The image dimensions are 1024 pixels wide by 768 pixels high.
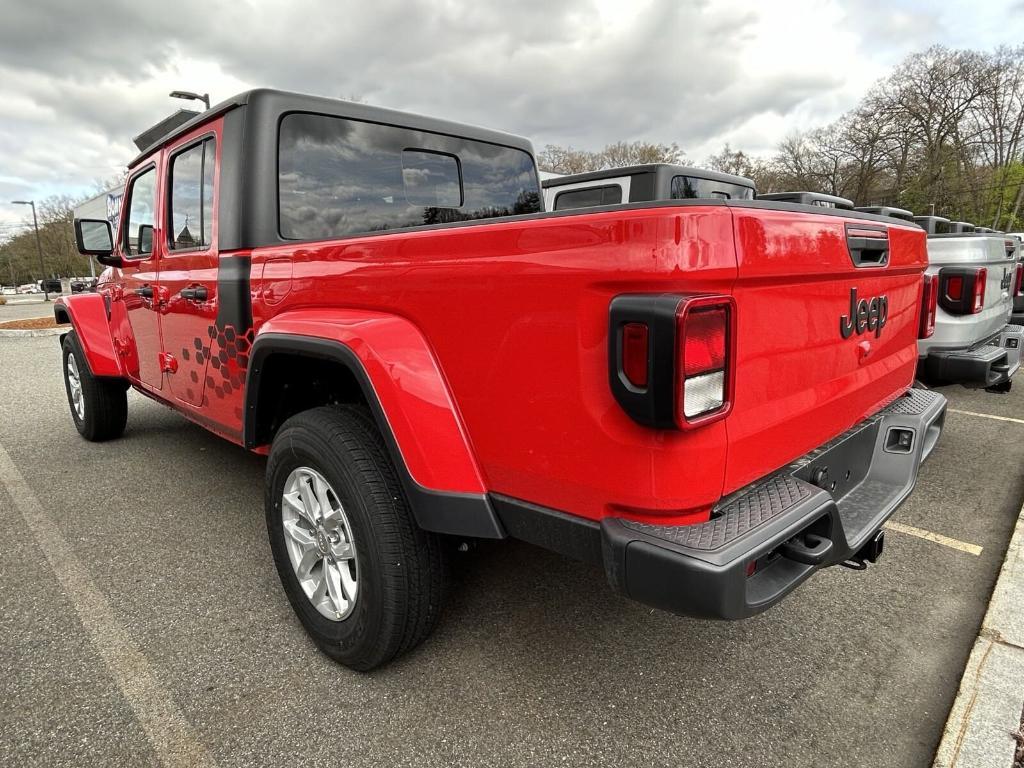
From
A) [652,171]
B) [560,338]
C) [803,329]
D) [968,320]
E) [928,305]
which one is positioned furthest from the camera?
[652,171]

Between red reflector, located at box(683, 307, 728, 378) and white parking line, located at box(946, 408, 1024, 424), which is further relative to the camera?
white parking line, located at box(946, 408, 1024, 424)

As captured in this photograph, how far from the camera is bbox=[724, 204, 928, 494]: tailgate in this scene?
153 cm

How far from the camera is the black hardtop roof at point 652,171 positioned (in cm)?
542

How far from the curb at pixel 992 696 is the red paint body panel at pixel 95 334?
4.83m

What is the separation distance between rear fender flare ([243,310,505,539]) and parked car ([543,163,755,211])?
141 inches

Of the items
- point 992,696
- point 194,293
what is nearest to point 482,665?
point 992,696

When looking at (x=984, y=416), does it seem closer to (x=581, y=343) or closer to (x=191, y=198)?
(x=581, y=343)

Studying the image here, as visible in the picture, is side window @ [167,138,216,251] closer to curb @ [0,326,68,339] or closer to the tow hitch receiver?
the tow hitch receiver

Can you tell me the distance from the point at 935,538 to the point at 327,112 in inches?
145

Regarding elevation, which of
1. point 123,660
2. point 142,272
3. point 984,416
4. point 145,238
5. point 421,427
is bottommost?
point 123,660

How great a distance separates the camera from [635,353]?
1380mm

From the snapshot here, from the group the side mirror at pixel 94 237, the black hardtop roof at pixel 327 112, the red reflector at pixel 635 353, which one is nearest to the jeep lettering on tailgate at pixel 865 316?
the red reflector at pixel 635 353

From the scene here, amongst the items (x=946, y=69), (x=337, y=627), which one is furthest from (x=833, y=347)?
(x=946, y=69)

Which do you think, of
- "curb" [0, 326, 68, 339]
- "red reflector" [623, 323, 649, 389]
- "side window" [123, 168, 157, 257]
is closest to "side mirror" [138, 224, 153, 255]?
"side window" [123, 168, 157, 257]
